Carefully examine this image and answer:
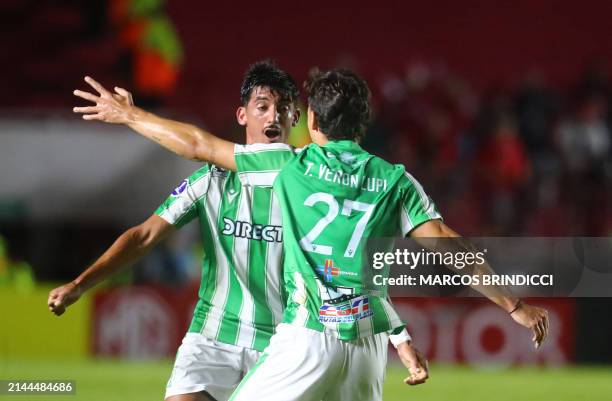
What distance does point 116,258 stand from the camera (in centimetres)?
500

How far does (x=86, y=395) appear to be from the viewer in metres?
8.80

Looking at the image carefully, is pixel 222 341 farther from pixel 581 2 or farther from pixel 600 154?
pixel 581 2

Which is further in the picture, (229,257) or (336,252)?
(229,257)

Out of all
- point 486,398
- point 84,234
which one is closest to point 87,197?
point 84,234

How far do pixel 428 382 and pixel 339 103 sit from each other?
6.86m

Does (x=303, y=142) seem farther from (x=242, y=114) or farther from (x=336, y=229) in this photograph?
(x=336, y=229)

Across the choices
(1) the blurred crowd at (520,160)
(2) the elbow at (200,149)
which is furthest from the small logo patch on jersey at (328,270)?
(1) the blurred crowd at (520,160)

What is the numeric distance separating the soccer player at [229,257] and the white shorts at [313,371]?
1004mm

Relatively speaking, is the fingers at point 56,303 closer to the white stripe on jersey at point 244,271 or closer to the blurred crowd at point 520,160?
the white stripe on jersey at point 244,271

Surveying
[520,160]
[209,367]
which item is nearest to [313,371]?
[209,367]

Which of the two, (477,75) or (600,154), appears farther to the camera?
(477,75)

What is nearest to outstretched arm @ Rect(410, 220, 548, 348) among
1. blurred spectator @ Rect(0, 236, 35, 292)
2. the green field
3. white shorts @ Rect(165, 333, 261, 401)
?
white shorts @ Rect(165, 333, 261, 401)

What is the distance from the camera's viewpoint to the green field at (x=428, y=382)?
9352 mm

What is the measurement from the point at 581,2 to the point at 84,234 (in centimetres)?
906
